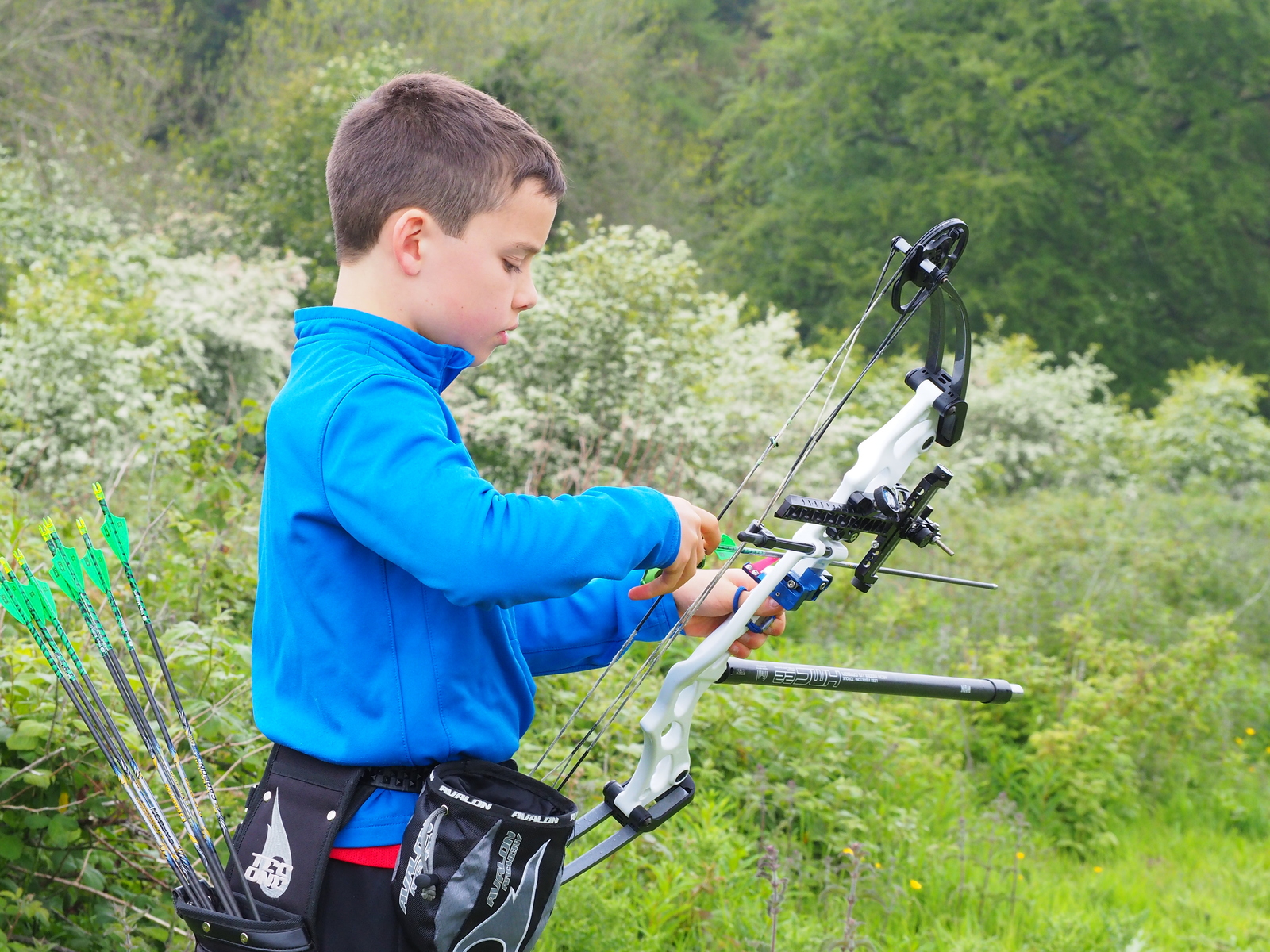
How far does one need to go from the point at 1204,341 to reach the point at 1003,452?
12638 mm

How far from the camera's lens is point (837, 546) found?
186cm

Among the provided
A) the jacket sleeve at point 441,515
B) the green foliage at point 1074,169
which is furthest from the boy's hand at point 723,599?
the green foliage at point 1074,169

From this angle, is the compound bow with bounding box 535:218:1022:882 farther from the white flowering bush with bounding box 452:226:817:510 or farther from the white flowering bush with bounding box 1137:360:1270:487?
A: the white flowering bush with bounding box 1137:360:1270:487

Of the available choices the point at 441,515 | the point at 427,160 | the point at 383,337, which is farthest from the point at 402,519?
the point at 427,160

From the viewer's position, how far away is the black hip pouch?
1.50 meters

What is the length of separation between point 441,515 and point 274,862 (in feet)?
1.88

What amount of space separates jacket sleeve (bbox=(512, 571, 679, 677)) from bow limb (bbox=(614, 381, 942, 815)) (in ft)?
0.33

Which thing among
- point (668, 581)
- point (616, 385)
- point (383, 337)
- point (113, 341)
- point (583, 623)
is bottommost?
point (113, 341)

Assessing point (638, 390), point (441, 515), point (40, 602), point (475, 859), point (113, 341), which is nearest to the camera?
point (441, 515)

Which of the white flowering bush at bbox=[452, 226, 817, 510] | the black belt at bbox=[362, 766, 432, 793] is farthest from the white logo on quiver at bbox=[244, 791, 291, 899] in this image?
the white flowering bush at bbox=[452, 226, 817, 510]

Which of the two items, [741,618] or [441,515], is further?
[741,618]

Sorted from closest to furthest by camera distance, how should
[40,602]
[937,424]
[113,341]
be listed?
[40,602] < [937,424] < [113,341]

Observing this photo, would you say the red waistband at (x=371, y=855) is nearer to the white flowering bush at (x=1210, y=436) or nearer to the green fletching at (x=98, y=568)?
the green fletching at (x=98, y=568)

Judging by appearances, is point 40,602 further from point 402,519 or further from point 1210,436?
point 1210,436
